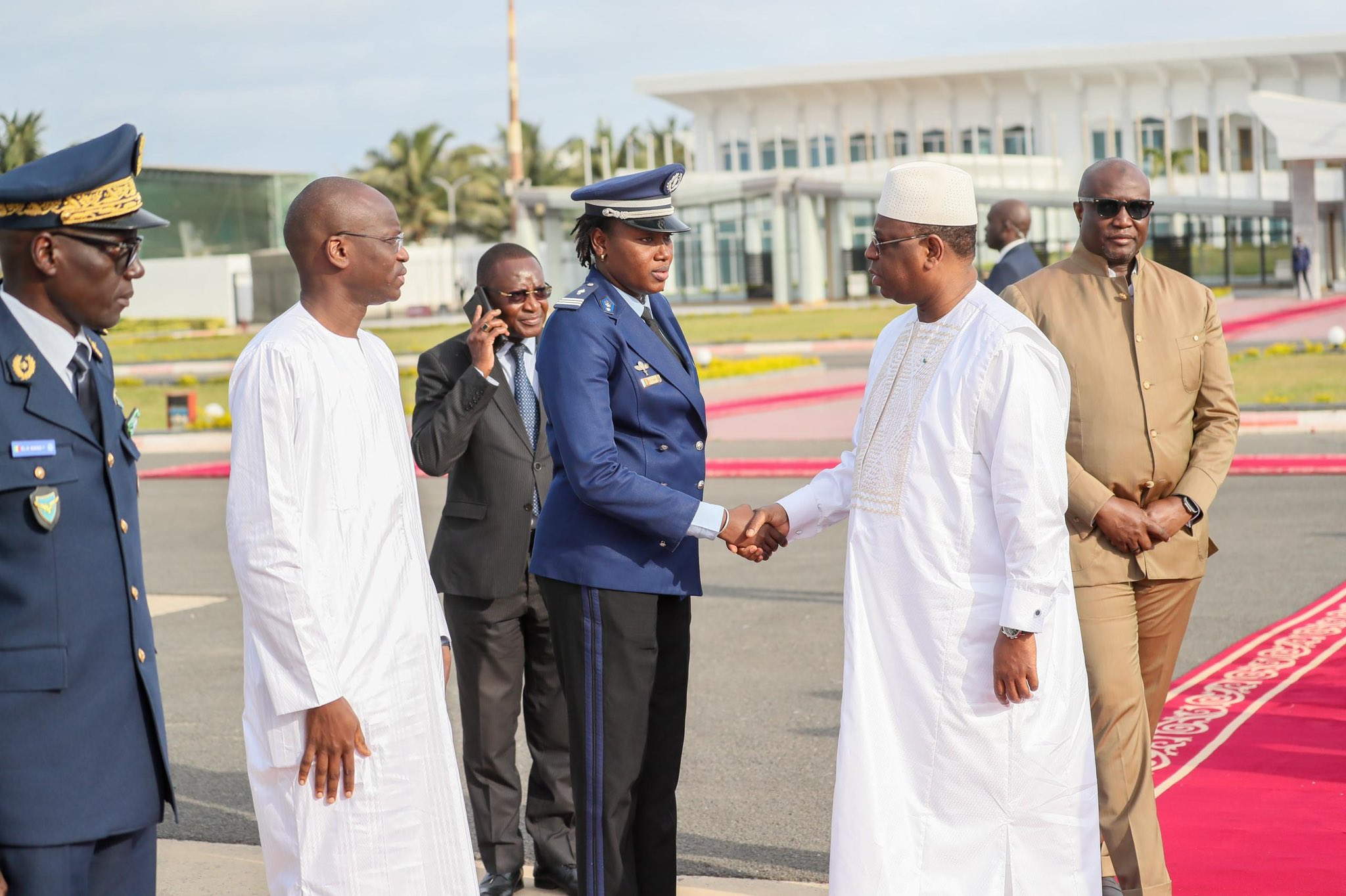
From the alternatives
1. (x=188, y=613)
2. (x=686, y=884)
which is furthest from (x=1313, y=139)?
(x=686, y=884)

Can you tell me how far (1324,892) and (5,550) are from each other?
3677 mm

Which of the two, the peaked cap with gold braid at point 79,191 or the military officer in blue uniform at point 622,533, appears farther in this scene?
the military officer in blue uniform at point 622,533

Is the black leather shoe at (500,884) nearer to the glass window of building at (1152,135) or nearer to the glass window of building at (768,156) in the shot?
the glass window of building at (1152,135)

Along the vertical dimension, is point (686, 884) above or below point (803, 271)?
below

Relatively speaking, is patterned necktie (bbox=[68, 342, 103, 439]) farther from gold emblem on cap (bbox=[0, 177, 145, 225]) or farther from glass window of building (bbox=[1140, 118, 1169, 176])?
glass window of building (bbox=[1140, 118, 1169, 176])

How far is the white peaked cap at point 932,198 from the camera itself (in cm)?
377

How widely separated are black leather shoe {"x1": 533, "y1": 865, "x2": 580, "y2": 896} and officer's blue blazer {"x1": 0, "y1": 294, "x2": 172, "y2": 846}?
2.12m

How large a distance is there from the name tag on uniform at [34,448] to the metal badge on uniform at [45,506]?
0.06m

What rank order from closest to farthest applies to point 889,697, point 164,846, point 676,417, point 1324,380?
point 889,697, point 676,417, point 164,846, point 1324,380

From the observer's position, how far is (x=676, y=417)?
4125mm

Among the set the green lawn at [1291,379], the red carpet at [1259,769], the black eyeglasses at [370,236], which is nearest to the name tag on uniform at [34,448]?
the black eyeglasses at [370,236]

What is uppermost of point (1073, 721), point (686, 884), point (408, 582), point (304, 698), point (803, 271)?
point (803, 271)

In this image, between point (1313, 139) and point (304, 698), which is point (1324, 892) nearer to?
point (304, 698)

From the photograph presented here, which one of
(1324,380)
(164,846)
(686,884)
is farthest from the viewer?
(1324,380)
